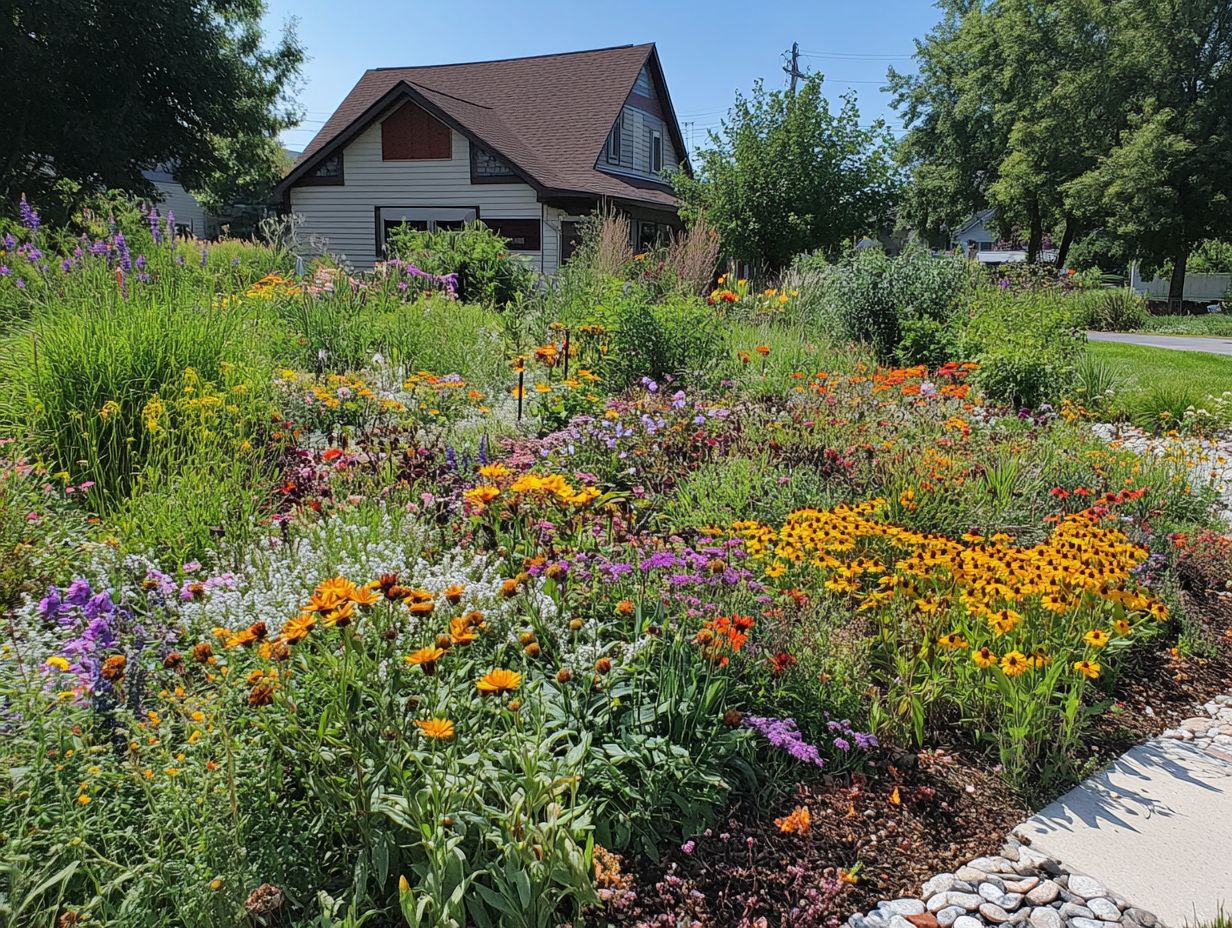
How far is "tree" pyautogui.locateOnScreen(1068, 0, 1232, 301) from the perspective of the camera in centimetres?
2555

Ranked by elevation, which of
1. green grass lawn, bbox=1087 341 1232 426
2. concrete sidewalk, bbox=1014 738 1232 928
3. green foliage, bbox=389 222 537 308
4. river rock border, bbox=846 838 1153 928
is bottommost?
river rock border, bbox=846 838 1153 928

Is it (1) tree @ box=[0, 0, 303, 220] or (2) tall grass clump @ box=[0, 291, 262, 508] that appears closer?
(2) tall grass clump @ box=[0, 291, 262, 508]

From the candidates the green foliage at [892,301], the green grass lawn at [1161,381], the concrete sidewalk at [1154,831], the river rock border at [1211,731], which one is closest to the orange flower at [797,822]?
the concrete sidewalk at [1154,831]

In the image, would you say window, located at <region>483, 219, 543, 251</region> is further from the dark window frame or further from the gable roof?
the dark window frame

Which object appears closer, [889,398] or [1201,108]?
[889,398]

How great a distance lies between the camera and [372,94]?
74.2 feet

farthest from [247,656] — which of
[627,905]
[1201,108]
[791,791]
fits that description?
[1201,108]

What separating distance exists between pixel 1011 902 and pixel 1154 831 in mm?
589

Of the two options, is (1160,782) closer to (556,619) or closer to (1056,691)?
(1056,691)

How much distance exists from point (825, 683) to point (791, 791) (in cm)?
38

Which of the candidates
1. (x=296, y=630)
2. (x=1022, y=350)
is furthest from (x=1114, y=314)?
(x=296, y=630)

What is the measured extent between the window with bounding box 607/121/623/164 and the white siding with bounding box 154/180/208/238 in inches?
788

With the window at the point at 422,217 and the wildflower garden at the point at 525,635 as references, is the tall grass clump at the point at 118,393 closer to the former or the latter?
the wildflower garden at the point at 525,635

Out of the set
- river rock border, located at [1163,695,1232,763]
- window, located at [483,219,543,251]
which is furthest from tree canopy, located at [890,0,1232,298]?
river rock border, located at [1163,695,1232,763]
